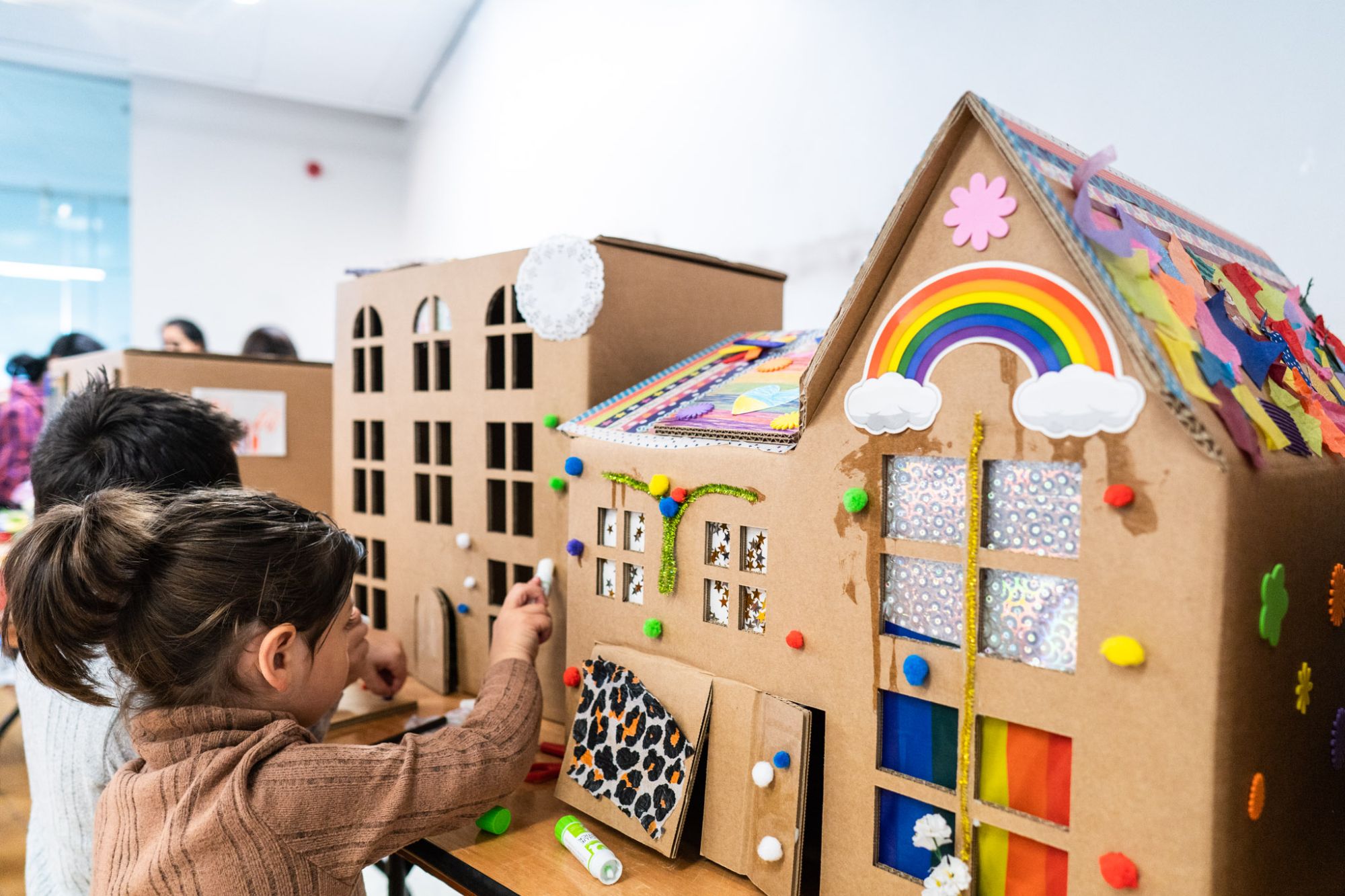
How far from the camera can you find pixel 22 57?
3.84 meters

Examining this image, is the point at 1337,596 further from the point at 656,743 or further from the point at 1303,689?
the point at 656,743

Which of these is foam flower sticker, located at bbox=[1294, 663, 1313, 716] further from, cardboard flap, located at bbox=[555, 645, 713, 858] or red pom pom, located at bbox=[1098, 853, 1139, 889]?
cardboard flap, located at bbox=[555, 645, 713, 858]

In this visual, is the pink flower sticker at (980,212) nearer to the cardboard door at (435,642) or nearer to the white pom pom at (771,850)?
the white pom pom at (771,850)

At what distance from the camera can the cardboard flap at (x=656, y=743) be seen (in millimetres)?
771

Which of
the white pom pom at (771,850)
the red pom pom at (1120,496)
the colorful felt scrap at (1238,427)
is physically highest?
the colorful felt scrap at (1238,427)

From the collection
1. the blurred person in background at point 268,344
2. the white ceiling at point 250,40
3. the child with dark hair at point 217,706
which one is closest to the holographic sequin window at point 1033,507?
the child with dark hair at point 217,706

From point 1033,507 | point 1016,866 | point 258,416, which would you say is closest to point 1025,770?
point 1016,866

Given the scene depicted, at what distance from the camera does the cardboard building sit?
1.70m

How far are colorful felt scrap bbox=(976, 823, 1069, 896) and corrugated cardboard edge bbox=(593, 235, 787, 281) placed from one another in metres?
0.71

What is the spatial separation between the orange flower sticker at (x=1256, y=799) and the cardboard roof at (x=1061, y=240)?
22 cm

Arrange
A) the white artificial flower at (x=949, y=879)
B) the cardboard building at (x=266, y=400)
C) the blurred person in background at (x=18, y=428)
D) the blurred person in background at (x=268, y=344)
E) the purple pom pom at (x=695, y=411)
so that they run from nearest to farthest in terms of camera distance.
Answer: the white artificial flower at (x=949, y=879), the purple pom pom at (x=695, y=411), the cardboard building at (x=266, y=400), the blurred person in background at (x=18, y=428), the blurred person in background at (x=268, y=344)

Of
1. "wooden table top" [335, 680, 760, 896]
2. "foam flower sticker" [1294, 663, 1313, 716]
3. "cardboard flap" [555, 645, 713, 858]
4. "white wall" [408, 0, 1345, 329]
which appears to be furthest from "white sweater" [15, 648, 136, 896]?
"white wall" [408, 0, 1345, 329]

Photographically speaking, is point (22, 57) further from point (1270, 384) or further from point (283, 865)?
point (1270, 384)

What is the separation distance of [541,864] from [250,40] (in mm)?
3975
